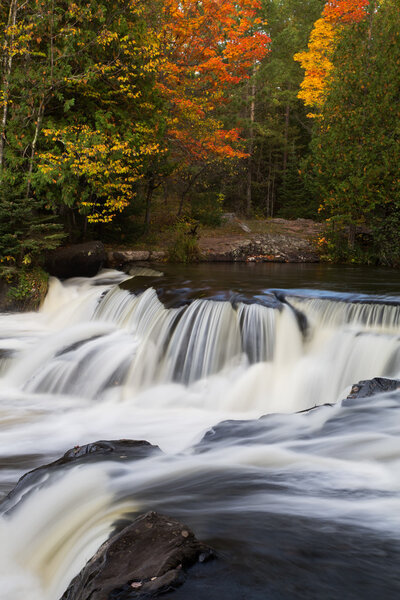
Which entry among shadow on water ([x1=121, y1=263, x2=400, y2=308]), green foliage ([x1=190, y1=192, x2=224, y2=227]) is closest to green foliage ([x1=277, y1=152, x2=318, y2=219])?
green foliage ([x1=190, y1=192, x2=224, y2=227])

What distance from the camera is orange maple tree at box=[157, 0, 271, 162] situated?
52.1 feet

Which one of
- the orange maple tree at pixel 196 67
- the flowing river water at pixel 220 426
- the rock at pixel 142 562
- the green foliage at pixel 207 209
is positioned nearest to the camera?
the rock at pixel 142 562

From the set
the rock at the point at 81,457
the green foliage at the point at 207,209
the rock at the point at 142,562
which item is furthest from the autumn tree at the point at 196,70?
the rock at the point at 142,562

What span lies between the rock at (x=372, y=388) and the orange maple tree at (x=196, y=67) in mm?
12241

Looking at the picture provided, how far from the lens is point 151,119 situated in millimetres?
13539

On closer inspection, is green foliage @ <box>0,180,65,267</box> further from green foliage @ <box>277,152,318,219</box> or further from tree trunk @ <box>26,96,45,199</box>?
green foliage @ <box>277,152,318,219</box>

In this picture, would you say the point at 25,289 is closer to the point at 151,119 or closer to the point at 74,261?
the point at 74,261

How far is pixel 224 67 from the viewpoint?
17406 millimetres

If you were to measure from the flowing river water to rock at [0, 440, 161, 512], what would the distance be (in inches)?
3.3

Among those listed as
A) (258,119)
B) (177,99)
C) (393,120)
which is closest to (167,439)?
(393,120)

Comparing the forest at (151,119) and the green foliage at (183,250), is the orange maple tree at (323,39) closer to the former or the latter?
the forest at (151,119)

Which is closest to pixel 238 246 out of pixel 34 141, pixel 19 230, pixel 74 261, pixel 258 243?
pixel 258 243

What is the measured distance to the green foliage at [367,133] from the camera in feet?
45.9

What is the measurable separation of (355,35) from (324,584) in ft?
53.4
